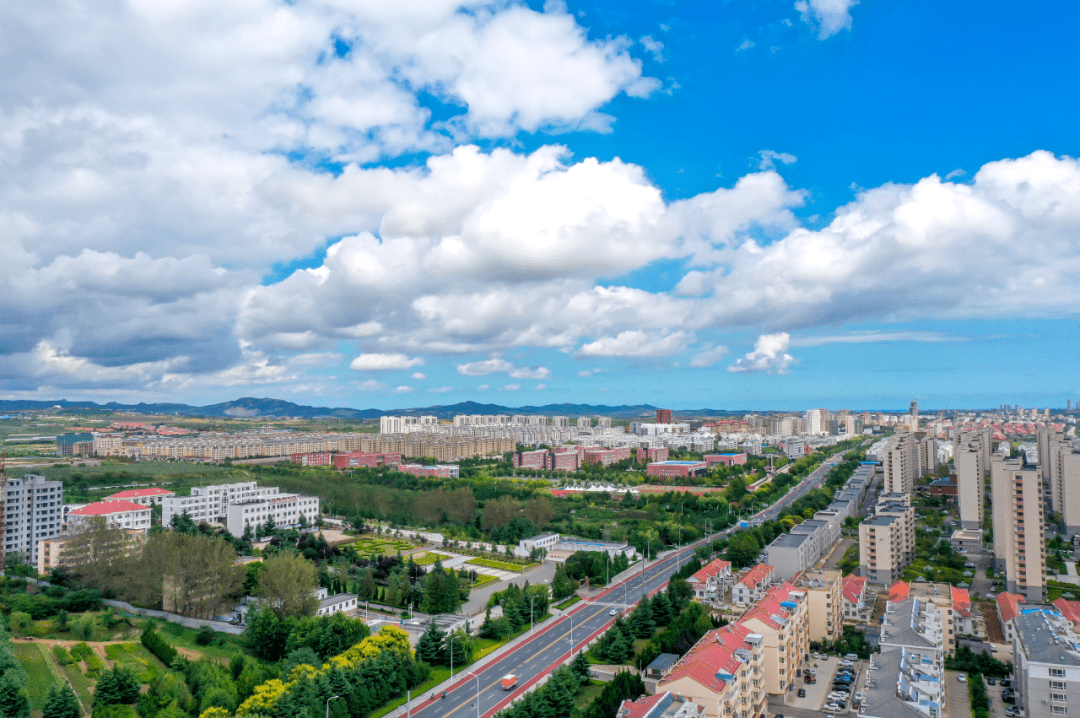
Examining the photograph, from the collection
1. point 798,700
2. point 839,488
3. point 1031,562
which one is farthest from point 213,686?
point 839,488

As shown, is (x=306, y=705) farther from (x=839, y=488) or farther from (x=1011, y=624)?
(x=839, y=488)

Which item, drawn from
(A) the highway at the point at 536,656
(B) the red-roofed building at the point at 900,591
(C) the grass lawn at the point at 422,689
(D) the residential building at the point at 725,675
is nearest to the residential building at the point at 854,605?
(B) the red-roofed building at the point at 900,591

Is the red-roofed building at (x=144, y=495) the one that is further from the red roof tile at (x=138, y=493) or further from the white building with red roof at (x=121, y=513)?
the white building with red roof at (x=121, y=513)

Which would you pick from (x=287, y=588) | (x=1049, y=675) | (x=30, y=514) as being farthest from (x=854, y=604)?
(x=30, y=514)

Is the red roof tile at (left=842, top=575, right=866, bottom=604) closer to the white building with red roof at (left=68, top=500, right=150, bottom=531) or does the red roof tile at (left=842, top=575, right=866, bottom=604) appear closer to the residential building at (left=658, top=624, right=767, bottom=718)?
the residential building at (left=658, top=624, right=767, bottom=718)

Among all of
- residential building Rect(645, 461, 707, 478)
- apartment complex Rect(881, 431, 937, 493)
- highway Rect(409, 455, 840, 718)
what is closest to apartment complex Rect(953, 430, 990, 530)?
apartment complex Rect(881, 431, 937, 493)
